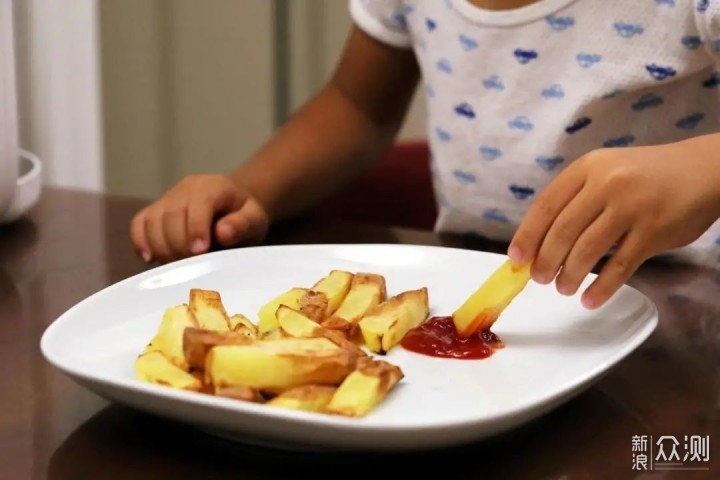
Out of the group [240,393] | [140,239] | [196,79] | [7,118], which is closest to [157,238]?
[140,239]

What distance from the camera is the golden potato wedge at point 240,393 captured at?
47 cm

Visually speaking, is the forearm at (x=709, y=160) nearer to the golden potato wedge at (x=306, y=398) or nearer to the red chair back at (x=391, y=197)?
the golden potato wedge at (x=306, y=398)

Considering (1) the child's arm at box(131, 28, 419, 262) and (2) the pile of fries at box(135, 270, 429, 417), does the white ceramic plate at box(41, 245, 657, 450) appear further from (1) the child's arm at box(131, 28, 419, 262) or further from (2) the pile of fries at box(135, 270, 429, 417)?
(1) the child's arm at box(131, 28, 419, 262)

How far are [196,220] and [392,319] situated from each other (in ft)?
0.94

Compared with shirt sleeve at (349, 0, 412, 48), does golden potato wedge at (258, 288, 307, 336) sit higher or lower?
lower

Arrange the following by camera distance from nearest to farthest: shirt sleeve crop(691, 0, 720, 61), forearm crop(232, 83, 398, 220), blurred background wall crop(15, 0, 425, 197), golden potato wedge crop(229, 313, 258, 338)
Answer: golden potato wedge crop(229, 313, 258, 338) → shirt sleeve crop(691, 0, 720, 61) → forearm crop(232, 83, 398, 220) → blurred background wall crop(15, 0, 425, 197)

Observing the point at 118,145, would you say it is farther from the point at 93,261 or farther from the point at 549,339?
the point at 549,339

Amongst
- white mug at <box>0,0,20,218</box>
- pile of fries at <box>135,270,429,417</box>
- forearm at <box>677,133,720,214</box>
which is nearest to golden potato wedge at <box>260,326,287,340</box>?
pile of fries at <box>135,270,429,417</box>

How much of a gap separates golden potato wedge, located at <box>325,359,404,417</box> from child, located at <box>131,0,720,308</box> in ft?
0.76

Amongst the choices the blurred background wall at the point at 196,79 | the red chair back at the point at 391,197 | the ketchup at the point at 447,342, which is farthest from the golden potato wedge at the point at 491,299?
the blurred background wall at the point at 196,79

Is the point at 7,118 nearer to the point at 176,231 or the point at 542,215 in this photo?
the point at 176,231

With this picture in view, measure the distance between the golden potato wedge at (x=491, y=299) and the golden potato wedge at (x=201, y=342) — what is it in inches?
5.6

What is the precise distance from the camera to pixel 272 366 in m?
0.47

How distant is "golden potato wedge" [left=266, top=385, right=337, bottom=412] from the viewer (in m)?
0.46
